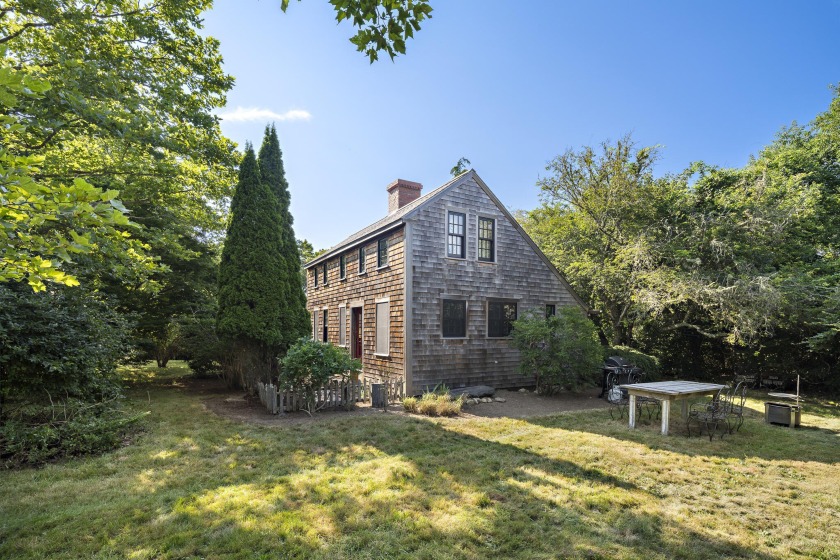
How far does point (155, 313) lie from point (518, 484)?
14.7 metres

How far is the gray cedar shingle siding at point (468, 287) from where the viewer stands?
12023 mm

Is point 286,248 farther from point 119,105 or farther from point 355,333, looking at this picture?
point 119,105

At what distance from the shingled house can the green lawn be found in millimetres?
4603

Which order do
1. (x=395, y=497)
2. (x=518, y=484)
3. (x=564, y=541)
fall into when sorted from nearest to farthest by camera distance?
(x=564, y=541)
(x=395, y=497)
(x=518, y=484)

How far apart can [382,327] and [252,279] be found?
4501 millimetres

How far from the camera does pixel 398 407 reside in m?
10.4

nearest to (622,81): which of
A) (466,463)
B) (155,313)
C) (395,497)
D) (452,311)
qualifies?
(452,311)

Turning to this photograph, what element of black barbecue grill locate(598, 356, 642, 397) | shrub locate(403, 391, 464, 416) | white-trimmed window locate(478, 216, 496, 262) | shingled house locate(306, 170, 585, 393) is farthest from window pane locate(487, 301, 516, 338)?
shrub locate(403, 391, 464, 416)

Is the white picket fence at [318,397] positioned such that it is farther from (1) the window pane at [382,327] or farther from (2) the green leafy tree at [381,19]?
(2) the green leafy tree at [381,19]

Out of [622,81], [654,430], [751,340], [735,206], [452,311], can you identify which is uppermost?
[622,81]

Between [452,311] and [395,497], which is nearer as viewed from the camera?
[395,497]

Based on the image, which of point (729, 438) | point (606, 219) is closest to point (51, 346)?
point (729, 438)

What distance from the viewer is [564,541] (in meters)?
3.79

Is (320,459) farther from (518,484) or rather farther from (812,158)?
(812,158)
